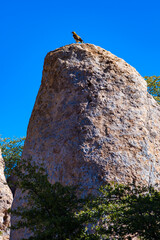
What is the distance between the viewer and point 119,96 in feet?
32.3

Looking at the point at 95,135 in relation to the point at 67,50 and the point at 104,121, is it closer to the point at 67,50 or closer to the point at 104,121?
the point at 104,121

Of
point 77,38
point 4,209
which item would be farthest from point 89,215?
point 77,38

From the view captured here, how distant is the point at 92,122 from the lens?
9.15m

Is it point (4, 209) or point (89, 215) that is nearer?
point (89, 215)

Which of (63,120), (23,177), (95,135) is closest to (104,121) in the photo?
(95,135)

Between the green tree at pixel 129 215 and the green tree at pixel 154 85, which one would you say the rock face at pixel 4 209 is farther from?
the green tree at pixel 154 85

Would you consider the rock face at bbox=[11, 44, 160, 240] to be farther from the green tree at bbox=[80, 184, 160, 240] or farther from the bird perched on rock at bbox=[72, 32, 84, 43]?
the green tree at bbox=[80, 184, 160, 240]

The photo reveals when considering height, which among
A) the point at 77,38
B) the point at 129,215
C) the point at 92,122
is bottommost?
the point at 129,215

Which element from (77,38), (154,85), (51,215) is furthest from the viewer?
(154,85)

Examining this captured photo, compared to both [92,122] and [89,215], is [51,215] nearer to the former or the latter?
[89,215]

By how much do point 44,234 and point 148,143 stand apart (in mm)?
4716

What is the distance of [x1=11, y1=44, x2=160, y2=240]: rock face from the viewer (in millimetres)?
8516

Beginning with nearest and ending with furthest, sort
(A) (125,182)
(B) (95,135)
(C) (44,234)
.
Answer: (C) (44,234) → (A) (125,182) → (B) (95,135)

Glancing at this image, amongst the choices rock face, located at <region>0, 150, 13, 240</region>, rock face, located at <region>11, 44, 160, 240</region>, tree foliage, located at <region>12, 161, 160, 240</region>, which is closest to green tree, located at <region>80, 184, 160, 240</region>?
tree foliage, located at <region>12, 161, 160, 240</region>
